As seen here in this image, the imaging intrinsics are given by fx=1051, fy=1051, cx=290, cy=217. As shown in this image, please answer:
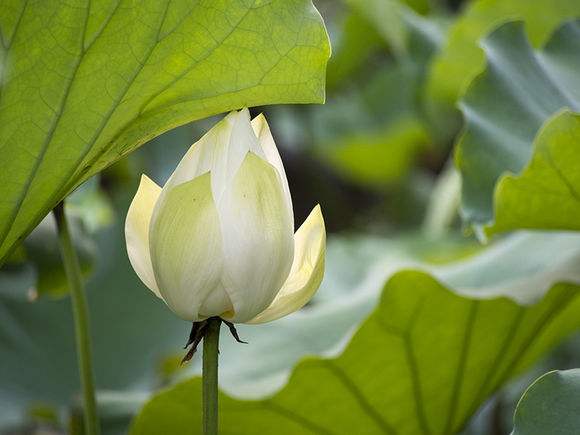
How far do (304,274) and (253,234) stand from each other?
0.17 feet

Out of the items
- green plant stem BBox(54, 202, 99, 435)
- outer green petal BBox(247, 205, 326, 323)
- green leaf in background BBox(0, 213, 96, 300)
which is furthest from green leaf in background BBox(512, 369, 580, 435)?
green leaf in background BBox(0, 213, 96, 300)

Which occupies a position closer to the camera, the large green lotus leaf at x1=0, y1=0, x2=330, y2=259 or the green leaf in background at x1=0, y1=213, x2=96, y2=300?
the large green lotus leaf at x1=0, y1=0, x2=330, y2=259

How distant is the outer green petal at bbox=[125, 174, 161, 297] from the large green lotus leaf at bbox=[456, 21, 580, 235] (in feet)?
1.08

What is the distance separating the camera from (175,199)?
1.68 ft

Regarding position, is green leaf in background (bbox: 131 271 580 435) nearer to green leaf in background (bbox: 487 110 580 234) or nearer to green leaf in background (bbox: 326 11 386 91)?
green leaf in background (bbox: 487 110 580 234)

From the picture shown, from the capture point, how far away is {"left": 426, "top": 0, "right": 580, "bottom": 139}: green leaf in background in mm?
1282

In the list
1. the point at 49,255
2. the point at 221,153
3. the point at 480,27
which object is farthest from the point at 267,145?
the point at 480,27

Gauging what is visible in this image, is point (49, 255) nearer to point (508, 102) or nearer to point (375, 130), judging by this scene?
point (508, 102)

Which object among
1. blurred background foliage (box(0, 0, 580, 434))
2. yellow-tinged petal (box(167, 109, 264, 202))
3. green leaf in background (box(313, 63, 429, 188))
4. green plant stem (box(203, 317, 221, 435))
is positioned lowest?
green plant stem (box(203, 317, 221, 435))

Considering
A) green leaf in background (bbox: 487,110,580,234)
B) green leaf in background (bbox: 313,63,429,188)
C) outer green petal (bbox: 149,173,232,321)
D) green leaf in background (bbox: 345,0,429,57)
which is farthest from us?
green leaf in background (bbox: 313,63,429,188)

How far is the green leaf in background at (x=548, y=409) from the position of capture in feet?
1.89

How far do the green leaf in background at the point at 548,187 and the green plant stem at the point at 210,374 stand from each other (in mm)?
272

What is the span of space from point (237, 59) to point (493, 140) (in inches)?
14.1

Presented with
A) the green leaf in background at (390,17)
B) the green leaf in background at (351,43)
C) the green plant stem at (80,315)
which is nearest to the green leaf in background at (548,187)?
the green plant stem at (80,315)
